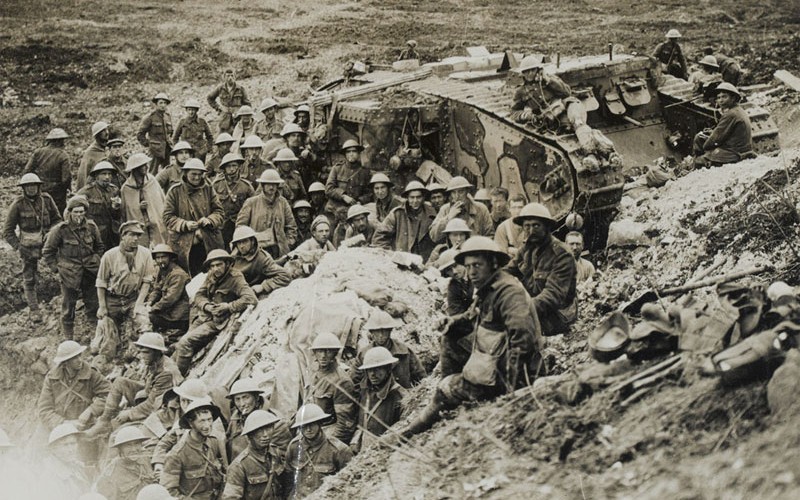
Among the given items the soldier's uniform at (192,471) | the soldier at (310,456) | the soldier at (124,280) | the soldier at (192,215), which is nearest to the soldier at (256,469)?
the soldier at (310,456)

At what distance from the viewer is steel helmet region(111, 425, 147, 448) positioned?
7.95m

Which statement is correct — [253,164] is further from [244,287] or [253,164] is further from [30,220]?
[244,287]

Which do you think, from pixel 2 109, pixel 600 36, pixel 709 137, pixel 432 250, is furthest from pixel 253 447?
pixel 600 36

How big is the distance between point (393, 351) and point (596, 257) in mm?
3133

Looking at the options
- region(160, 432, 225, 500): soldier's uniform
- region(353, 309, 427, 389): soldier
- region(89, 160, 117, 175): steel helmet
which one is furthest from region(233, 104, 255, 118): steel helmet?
region(160, 432, 225, 500): soldier's uniform

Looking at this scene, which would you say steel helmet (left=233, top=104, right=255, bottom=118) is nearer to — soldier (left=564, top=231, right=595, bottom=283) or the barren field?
the barren field

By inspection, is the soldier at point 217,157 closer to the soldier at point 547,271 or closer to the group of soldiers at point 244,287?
the group of soldiers at point 244,287

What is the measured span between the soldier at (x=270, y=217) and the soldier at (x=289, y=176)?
38.3 inches

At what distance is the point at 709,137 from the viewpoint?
422 inches

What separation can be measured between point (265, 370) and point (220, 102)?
8168 mm

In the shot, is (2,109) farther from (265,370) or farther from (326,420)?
(326,420)

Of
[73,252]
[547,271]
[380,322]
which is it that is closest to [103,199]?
[73,252]

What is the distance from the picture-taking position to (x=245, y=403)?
25.4 ft

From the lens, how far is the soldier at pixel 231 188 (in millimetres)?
11398
